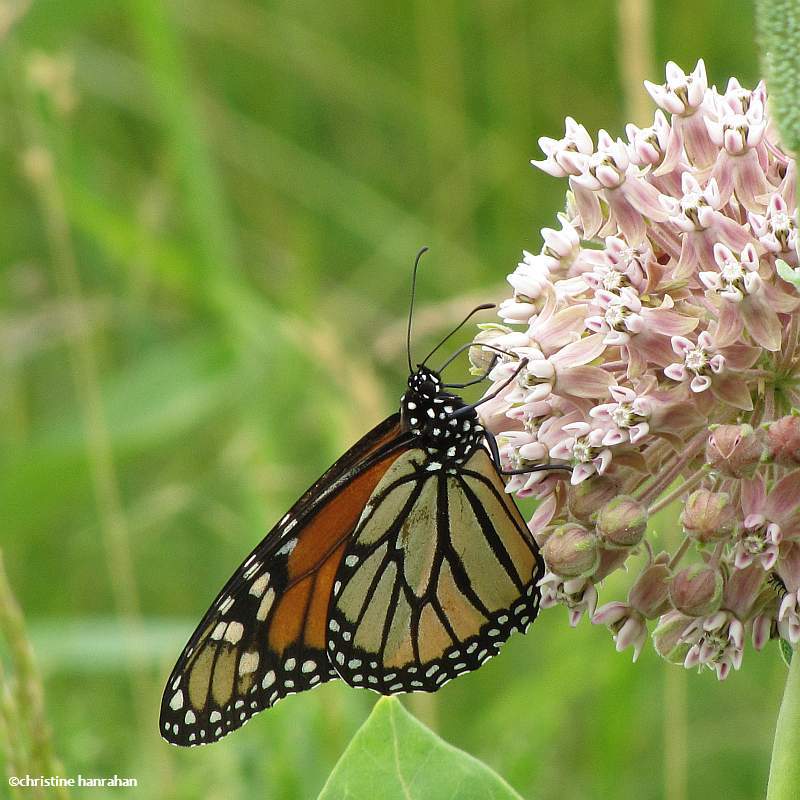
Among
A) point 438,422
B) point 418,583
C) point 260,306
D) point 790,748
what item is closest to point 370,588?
point 418,583

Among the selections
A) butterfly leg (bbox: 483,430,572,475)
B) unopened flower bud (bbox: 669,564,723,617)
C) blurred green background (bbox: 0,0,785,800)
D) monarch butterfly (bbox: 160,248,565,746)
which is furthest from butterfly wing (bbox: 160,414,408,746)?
unopened flower bud (bbox: 669,564,723,617)

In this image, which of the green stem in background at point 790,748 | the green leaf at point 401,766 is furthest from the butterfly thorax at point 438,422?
the green stem in background at point 790,748

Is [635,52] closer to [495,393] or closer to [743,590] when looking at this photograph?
[495,393]

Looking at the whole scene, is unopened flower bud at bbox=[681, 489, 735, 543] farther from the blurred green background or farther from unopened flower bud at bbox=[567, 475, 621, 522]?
the blurred green background

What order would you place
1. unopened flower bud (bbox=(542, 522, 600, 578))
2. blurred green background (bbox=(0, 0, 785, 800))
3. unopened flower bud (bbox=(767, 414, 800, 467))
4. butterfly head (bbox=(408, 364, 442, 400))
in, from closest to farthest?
1. unopened flower bud (bbox=(767, 414, 800, 467))
2. unopened flower bud (bbox=(542, 522, 600, 578))
3. butterfly head (bbox=(408, 364, 442, 400))
4. blurred green background (bbox=(0, 0, 785, 800))

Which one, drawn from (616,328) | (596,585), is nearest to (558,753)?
(596,585)

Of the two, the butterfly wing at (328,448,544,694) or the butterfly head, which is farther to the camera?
the butterfly head
